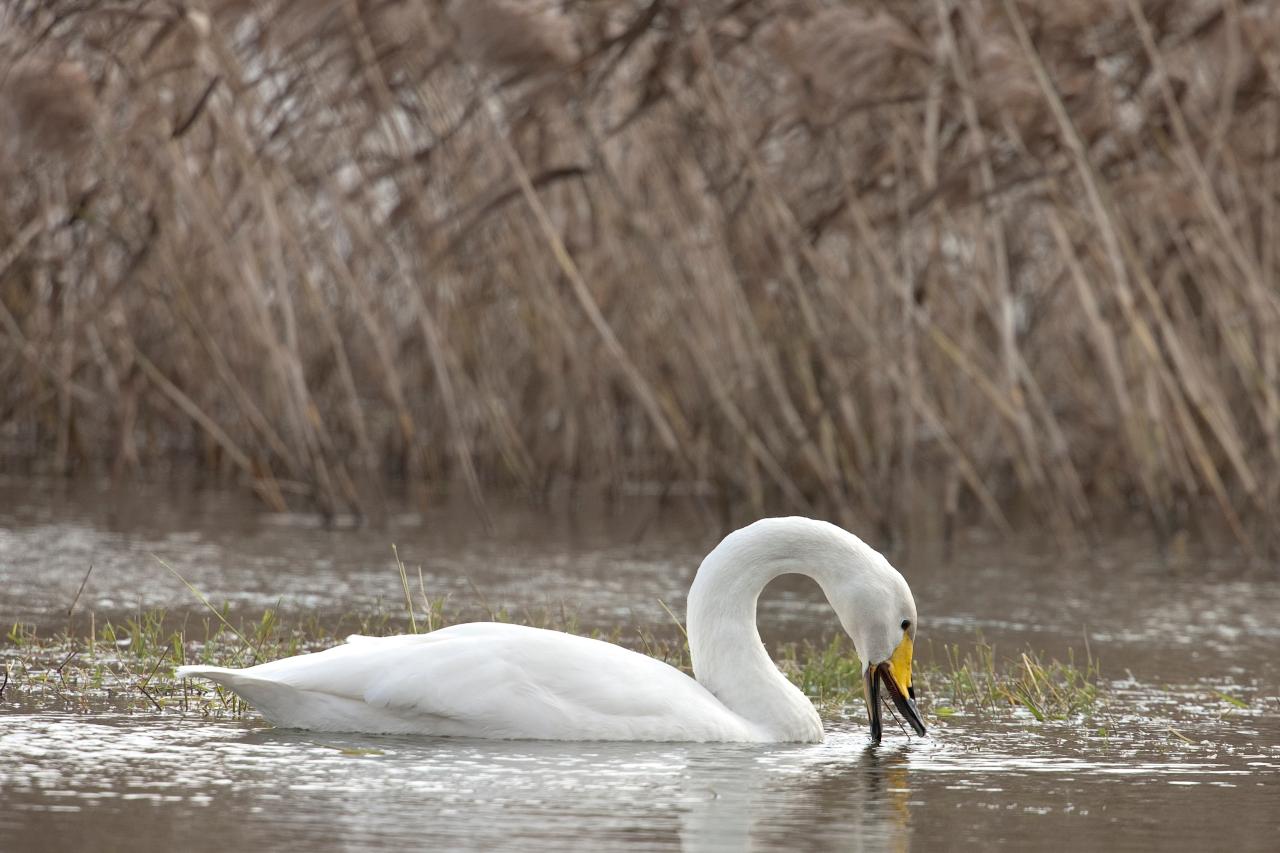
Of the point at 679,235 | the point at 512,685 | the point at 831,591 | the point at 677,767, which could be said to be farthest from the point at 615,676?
the point at 679,235

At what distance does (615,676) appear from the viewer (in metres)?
5.71

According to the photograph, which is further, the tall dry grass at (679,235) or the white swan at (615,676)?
the tall dry grass at (679,235)

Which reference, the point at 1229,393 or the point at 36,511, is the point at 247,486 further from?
the point at 1229,393

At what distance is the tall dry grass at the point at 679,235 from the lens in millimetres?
10391

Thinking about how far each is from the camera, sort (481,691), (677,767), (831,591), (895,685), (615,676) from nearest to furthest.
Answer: (677,767)
(481,691)
(615,676)
(895,685)
(831,591)

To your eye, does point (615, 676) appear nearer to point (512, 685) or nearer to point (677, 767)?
point (512, 685)

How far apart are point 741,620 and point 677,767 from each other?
2.71 feet

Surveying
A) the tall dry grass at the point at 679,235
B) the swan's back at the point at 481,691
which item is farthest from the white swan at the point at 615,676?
the tall dry grass at the point at 679,235

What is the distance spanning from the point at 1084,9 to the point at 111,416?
25.3 ft

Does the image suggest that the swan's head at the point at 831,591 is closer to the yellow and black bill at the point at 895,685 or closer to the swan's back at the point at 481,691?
the yellow and black bill at the point at 895,685

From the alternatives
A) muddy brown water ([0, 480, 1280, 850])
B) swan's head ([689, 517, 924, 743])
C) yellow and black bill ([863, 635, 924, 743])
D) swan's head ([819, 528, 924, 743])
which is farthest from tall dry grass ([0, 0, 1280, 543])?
yellow and black bill ([863, 635, 924, 743])

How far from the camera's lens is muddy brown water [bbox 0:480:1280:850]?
4.56m

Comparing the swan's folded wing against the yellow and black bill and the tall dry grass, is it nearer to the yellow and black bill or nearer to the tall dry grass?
the yellow and black bill

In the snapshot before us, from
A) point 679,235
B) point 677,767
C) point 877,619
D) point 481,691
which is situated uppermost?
point 679,235
